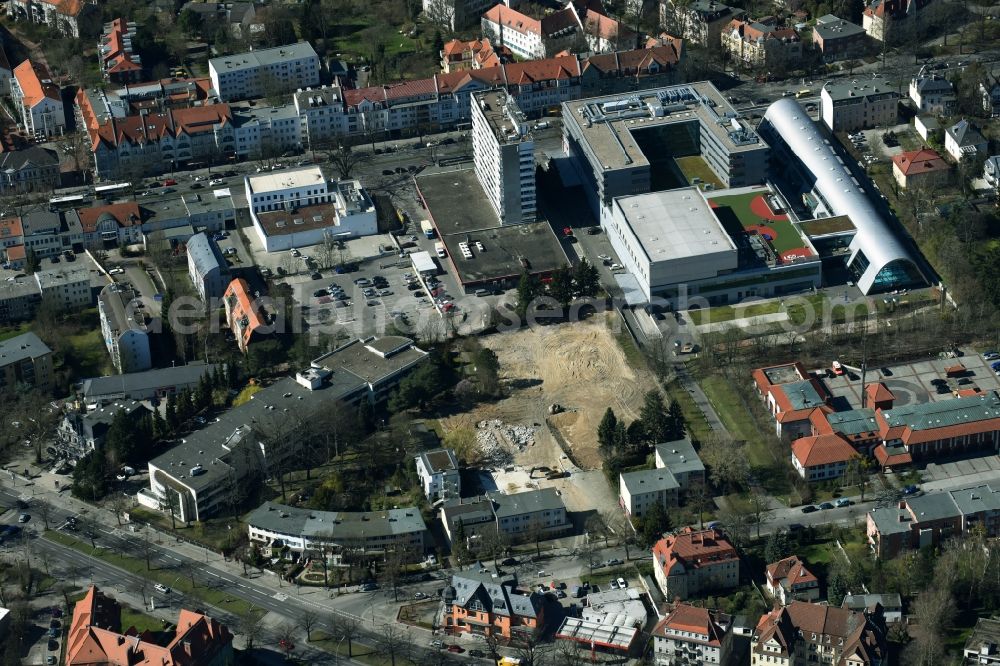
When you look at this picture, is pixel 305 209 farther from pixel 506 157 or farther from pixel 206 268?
pixel 506 157

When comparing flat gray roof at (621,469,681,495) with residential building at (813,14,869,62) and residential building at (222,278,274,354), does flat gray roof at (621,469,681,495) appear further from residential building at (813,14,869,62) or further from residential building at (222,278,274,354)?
residential building at (813,14,869,62)

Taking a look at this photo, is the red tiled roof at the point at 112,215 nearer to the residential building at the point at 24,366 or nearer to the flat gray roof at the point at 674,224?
the residential building at the point at 24,366

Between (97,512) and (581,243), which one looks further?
(581,243)

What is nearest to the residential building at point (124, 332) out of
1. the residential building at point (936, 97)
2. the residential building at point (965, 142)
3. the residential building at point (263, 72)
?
the residential building at point (263, 72)

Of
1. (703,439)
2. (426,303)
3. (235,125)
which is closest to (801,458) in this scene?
(703,439)

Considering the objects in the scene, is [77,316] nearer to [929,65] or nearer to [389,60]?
[389,60]

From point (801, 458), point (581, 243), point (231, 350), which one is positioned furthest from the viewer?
point (581, 243)

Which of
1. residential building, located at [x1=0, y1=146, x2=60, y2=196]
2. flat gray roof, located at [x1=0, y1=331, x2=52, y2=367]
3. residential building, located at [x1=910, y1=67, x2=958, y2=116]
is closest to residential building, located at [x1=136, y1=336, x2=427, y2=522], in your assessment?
flat gray roof, located at [x1=0, y1=331, x2=52, y2=367]
